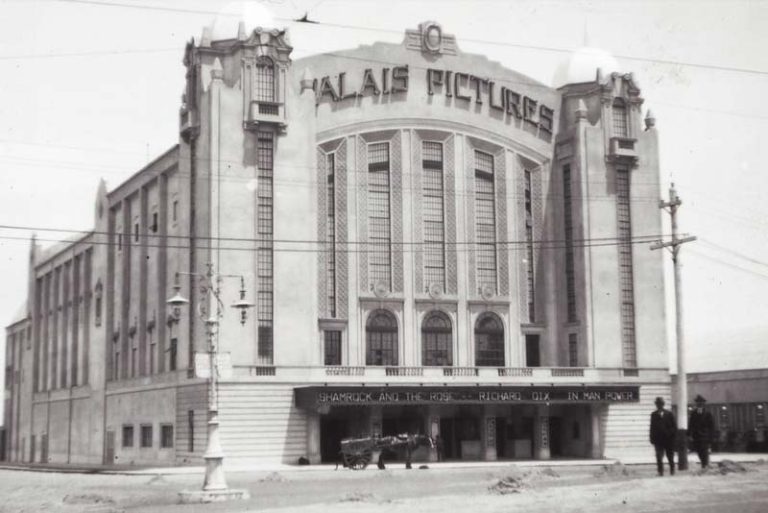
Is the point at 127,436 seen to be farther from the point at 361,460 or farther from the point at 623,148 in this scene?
the point at 623,148

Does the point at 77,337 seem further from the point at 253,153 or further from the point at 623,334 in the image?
the point at 623,334

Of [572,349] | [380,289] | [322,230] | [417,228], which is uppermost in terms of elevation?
[417,228]

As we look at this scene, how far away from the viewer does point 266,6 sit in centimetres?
6231

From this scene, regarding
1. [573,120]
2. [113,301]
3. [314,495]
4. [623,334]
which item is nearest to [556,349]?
[623,334]

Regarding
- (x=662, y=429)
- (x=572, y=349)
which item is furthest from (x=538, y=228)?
(x=662, y=429)

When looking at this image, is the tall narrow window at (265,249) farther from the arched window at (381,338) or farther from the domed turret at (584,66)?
the domed turret at (584,66)

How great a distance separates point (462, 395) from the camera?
5712 centimetres

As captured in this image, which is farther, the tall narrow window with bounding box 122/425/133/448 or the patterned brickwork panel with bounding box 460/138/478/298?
the tall narrow window with bounding box 122/425/133/448

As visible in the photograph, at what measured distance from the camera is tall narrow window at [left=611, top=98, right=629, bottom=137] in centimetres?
6525

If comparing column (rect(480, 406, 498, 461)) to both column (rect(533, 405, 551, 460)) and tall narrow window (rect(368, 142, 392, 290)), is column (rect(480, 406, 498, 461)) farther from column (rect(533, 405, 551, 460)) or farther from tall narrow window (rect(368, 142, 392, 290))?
tall narrow window (rect(368, 142, 392, 290))

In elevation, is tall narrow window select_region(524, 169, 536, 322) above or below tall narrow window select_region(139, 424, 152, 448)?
above

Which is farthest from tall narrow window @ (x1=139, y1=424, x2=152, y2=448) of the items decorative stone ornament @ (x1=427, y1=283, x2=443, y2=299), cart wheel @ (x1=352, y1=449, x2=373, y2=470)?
cart wheel @ (x1=352, y1=449, x2=373, y2=470)

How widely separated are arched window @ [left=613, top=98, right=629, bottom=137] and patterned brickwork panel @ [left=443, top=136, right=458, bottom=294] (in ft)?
33.1

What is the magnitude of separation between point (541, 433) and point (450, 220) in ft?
40.7
